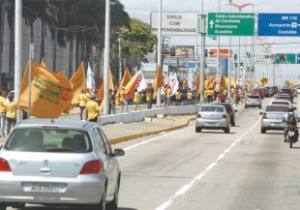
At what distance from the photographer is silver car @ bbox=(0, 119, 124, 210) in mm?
11320

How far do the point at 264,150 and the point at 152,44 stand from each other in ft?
381

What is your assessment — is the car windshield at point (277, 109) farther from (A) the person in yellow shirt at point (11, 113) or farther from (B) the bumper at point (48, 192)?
(B) the bumper at point (48, 192)

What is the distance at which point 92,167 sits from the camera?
11453 mm

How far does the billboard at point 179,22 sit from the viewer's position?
8369cm

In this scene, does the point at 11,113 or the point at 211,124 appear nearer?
the point at 11,113

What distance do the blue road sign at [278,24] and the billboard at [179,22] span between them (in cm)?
2370

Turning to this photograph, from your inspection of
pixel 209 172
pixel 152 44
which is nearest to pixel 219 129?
Answer: pixel 209 172

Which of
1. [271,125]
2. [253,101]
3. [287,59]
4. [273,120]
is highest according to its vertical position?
[287,59]

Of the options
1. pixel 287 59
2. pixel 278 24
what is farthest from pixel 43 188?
pixel 287 59

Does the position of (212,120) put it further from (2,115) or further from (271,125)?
(2,115)

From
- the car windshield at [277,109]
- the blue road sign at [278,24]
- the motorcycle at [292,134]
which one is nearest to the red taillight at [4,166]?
the motorcycle at [292,134]

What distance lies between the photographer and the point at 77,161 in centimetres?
1140

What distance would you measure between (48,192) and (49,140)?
2.67ft

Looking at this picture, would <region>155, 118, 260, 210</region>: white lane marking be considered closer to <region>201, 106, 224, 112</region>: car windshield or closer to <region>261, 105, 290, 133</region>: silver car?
<region>201, 106, 224, 112</region>: car windshield
